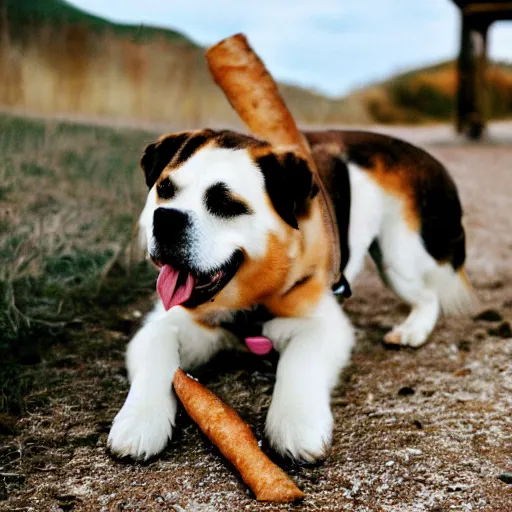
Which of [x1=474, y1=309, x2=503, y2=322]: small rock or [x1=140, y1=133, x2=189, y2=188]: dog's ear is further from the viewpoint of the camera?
[x1=474, y1=309, x2=503, y2=322]: small rock

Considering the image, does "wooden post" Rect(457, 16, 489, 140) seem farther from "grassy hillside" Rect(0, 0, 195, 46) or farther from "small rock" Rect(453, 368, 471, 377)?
"small rock" Rect(453, 368, 471, 377)

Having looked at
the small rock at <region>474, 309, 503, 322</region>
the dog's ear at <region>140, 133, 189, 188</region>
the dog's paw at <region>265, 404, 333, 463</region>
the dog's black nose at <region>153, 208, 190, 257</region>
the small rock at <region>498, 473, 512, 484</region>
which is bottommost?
the small rock at <region>474, 309, 503, 322</region>

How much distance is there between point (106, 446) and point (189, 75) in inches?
247

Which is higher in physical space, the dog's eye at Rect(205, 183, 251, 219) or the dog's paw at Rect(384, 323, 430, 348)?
the dog's eye at Rect(205, 183, 251, 219)

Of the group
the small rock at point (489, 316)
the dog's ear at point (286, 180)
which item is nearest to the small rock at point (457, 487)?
the dog's ear at point (286, 180)

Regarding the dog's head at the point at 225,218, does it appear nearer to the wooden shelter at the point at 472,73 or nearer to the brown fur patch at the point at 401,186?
the brown fur patch at the point at 401,186

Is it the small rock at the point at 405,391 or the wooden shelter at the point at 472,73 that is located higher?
the wooden shelter at the point at 472,73

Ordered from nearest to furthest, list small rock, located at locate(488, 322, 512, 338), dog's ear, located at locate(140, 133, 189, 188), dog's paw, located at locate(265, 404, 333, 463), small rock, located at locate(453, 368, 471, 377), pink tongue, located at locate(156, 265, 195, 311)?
dog's paw, located at locate(265, 404, 333, 463) → pink tongue, located at locate(156, 265, 195, 311) → dog's ear, located at locate(140, 133, 189, 188) → small rock, located at locate(453, 368, 471, 377) → small rock, located at locate(488, 322, 512, 338)

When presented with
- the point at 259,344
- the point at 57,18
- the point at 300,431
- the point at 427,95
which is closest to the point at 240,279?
the point at 259,344

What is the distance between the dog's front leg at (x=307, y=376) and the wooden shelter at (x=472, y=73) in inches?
321

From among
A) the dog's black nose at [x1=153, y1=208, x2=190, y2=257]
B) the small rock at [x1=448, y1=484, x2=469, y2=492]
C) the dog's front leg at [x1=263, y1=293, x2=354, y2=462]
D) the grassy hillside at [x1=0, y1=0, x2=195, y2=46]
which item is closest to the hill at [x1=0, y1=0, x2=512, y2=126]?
the grassy hillside at [x1=0, y1=0, x2=195, y2=46]

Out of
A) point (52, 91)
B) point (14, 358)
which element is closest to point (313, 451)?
point (14, 358)

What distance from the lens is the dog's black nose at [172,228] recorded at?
2.16 m

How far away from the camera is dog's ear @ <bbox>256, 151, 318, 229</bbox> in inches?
93.1
